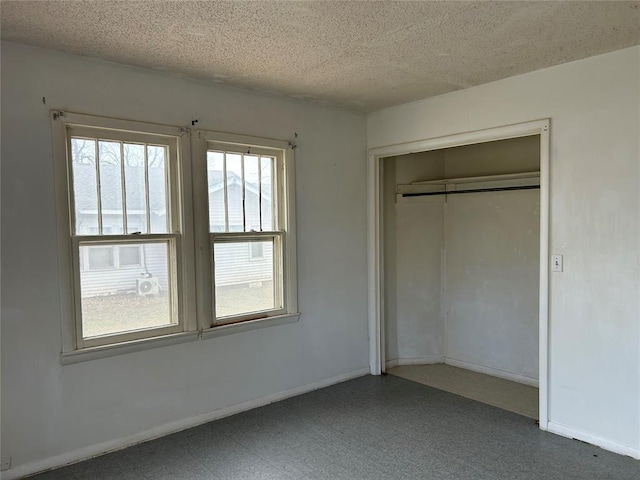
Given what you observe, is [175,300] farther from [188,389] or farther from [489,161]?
[489,161]

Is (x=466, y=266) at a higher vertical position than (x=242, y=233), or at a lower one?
lower

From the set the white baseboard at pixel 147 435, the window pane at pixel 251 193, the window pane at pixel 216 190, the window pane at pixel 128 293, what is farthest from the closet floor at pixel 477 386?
the window pane at pixel 128 293

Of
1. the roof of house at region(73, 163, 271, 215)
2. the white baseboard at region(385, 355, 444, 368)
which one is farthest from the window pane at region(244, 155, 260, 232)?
the white baseboard at region(385, 355, 444, 368)

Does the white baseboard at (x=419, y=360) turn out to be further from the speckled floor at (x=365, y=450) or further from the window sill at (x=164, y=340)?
the window sill at (x=164, y=340)

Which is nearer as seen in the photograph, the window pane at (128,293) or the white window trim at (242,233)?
the window pane at (128,293)

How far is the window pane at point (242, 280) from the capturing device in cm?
357

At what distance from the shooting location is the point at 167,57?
2.89 meters

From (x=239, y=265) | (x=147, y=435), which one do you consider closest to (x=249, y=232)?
(x=239, y=265)

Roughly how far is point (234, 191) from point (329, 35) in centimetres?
149

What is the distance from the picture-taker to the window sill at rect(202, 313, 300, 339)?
3.46 m

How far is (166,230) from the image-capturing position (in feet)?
10.7

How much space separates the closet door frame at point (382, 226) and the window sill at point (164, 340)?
37.3 inches

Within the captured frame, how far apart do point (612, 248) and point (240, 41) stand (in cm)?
262

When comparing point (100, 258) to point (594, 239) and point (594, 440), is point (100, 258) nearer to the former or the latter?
point (594, 239)
